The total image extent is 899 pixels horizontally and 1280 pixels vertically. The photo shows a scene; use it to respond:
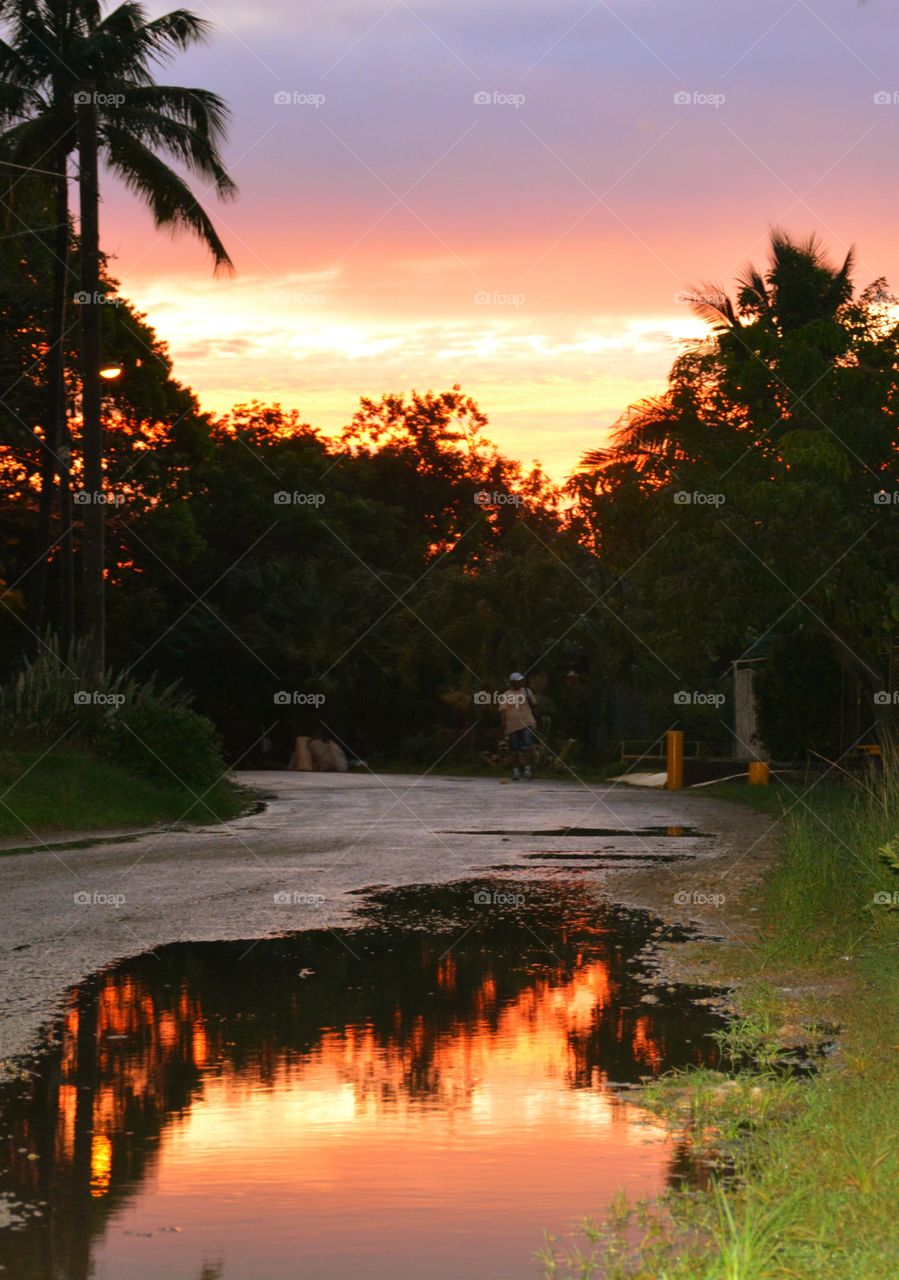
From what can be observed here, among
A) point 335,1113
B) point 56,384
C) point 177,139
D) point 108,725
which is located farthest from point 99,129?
point 335,1113

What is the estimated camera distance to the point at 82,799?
842 inches

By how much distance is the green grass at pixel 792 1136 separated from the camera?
174 inches

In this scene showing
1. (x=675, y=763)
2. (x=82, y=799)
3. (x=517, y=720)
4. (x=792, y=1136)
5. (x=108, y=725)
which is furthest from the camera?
(x=517, y=720)

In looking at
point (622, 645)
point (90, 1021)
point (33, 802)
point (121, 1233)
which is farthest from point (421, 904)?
point (622, 645)

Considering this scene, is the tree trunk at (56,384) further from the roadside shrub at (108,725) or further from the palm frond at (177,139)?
the roadside shrub at (108,725)

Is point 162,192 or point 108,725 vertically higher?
point 162,192

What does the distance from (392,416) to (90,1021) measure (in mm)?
53825

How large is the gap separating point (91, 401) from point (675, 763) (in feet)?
37.2

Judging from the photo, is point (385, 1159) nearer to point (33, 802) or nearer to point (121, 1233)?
point (121, 1233)

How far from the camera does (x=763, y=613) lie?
25.9 meters

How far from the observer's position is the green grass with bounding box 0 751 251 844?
19.9 m

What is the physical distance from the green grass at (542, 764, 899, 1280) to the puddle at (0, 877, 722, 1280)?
0.63ft

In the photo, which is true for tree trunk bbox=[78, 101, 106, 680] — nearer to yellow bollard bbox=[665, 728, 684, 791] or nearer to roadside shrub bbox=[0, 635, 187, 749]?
roadside shrub bbox=[0, 635, 187, 749]

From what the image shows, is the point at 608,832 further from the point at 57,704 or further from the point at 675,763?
the point at 675,763
